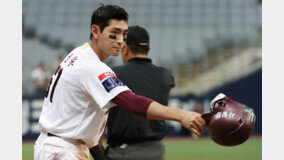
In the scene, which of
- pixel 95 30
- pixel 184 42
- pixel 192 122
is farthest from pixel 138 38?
pixel 184 42

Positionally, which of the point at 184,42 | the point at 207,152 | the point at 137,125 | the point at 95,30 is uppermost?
the point at 95,30

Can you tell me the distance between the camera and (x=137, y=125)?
4.09 meters

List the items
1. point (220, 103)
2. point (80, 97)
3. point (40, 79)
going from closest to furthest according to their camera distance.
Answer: point (220, 103)
point (80, 97)
point (40, 79)

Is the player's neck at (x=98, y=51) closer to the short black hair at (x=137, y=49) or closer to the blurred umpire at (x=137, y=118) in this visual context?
the blurred umpire at (x=137, y=118)

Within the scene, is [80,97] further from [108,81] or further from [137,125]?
[137,125]

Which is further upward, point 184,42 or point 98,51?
point 98,51

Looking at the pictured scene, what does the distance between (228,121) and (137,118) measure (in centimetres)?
147

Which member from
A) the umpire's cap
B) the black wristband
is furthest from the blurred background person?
the black wristband

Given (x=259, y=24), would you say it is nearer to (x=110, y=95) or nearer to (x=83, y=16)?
(x=83, y=16)

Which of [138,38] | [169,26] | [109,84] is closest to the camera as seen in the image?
[109,84]

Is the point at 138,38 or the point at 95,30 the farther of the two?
the point at 138,38

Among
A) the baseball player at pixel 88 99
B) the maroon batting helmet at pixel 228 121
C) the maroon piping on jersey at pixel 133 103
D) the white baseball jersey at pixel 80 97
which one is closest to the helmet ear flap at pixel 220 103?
the maroon batting helmet at pixel 228 121

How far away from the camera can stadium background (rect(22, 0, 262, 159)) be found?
15562mm

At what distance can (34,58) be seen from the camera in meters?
17.5
